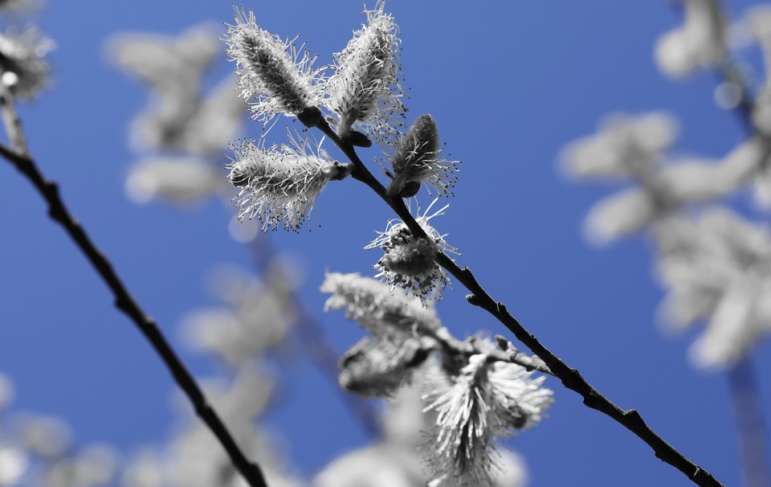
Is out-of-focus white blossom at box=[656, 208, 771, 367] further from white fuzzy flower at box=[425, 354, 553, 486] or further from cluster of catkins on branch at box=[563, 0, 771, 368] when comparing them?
white fuzzy flower at box=[425, 354, 553, 486]

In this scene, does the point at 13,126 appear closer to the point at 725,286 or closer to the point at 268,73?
the point at 268,73

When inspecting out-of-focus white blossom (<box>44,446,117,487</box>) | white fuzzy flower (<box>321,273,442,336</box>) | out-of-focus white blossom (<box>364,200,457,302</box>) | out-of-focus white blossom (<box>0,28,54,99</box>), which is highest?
out-of-focus white blossom (<box>44,446,117,487</box>)

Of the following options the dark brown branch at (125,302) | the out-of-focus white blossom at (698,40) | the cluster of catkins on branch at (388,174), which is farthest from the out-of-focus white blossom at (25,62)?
the out-of-focus white blossom at (698,40)

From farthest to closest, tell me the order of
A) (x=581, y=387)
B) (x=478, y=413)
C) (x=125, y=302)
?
(x=478, y=413) < (x=581, y=387) < (x=125, y=302)

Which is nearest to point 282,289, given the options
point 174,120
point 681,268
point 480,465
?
point 174,120

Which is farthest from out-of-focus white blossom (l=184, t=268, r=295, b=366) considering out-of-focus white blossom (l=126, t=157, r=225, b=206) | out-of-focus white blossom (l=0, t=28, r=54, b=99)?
out-of-focus white blossom (l=0, t=28, r=54, b=99)

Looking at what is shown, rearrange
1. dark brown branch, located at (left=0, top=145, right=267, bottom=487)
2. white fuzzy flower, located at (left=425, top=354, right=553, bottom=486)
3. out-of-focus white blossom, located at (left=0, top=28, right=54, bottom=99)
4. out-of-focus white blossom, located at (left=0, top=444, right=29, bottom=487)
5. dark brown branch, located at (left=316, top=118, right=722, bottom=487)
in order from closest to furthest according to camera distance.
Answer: dark brown branch, located at (left=0, top=145, right=267, bottom=487) → dark brown branch, located at (left=316, top=118, right=722, bottom=487) → white fuzzy flower, located at (left=425, top=354, right=553, bottom=486) → out-of-focus white blossom, located at (left=0, top=28, right=54, bottom=99) → out-of-focus white blossom, located at (left=0, top=444, right=29, bottom=487)

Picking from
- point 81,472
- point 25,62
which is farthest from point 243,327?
point 25,62
